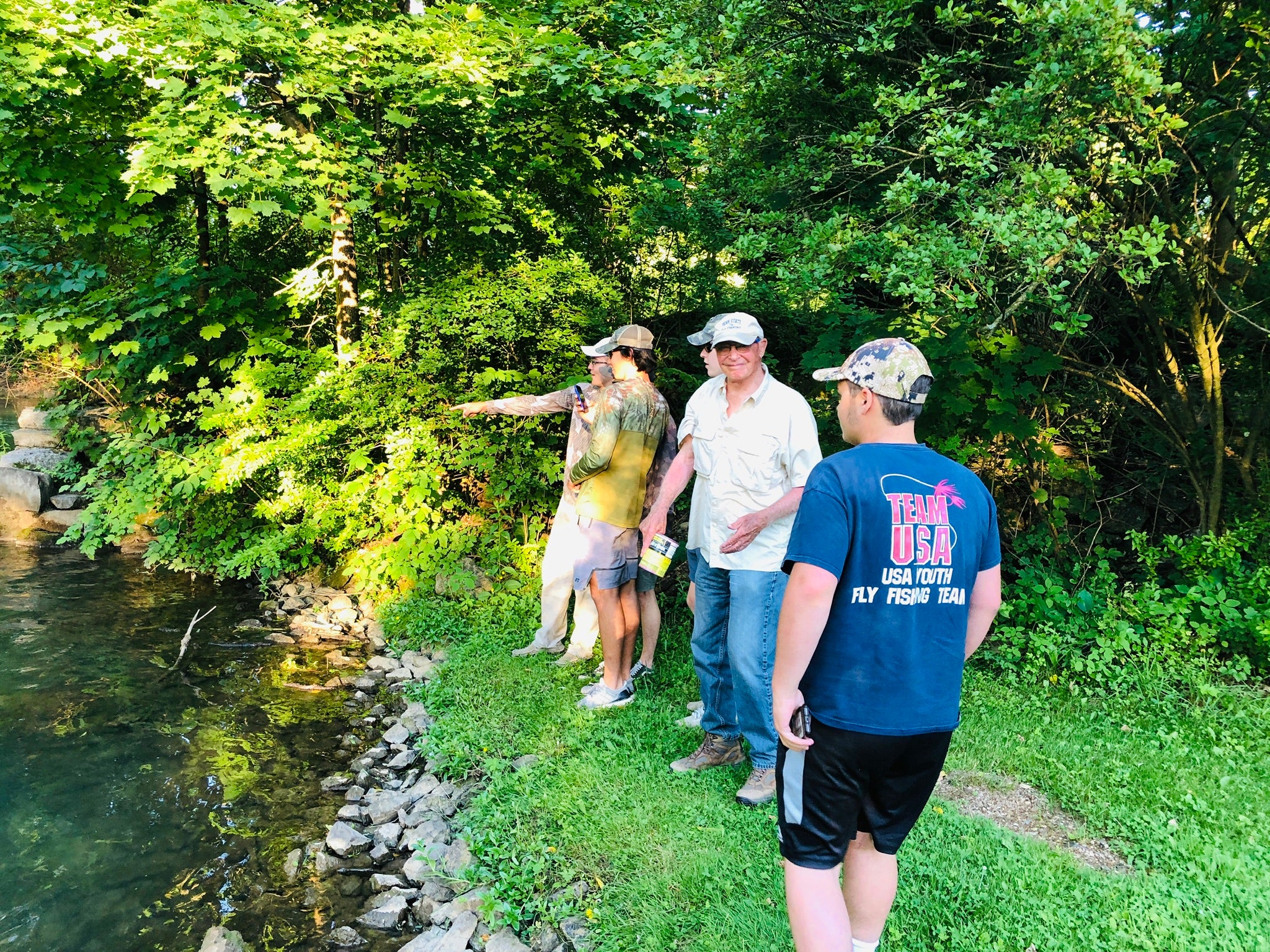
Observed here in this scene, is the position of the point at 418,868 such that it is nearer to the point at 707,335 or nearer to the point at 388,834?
the point at 388,834

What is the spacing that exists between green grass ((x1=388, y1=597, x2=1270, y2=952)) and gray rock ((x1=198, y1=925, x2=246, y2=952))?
1.11m

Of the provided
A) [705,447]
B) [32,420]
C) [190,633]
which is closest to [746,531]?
[705,447]

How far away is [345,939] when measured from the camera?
3396mm

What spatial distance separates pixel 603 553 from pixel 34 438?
37.2 ft

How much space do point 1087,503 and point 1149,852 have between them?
10.5ft

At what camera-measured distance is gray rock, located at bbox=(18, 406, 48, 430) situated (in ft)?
37.9

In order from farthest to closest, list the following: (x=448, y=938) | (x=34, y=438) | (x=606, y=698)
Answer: (x=34, y=438), (x=606, y=698), (x=448, y=938)

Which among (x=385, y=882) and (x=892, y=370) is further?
(x=385, y=882)

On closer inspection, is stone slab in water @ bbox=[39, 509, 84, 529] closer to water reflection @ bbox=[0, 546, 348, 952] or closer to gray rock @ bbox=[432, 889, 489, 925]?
water reflection @ bbox=[0, 546, 348, 952]

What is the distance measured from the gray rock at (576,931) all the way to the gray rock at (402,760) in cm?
206

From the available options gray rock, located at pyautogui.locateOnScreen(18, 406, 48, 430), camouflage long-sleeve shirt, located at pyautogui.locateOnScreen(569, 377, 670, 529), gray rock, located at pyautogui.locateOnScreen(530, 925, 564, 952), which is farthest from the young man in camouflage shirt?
gray rock, located at pyautogui.locateOnScreen(18, 406, 48, 430)

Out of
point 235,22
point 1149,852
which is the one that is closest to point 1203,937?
point 1149,852

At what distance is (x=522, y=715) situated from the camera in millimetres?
4652

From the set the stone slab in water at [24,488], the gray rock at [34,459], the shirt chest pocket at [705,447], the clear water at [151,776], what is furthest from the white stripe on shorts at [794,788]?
the stone slab in water at [24,488]
